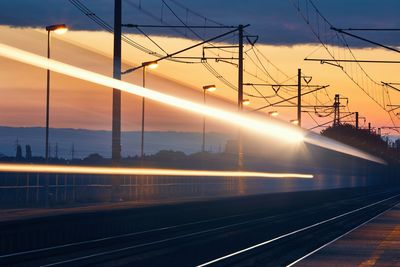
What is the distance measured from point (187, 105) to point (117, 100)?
3.55 meters

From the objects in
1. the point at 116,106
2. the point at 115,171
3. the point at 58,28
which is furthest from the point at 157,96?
the point at 58,28

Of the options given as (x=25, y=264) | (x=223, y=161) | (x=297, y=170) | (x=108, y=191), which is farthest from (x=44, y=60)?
(x=297, y=170)

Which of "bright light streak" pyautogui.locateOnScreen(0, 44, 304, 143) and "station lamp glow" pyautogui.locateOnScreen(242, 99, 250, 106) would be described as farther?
"station lamp glow" pyautogui.locateOnScreen(242, 99, 250, 106)

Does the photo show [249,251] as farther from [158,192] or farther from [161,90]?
[158,192]

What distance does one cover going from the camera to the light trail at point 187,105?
22.0 meters

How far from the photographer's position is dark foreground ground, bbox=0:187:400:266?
72.2ft

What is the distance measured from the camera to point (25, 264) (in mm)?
20359

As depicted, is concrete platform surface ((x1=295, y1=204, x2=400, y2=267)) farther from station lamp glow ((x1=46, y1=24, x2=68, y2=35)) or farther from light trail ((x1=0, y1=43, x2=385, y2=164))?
station lamp glow ((x1=46, y1=24, x2=68, y2=35))

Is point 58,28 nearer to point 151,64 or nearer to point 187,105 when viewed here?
point 187,105

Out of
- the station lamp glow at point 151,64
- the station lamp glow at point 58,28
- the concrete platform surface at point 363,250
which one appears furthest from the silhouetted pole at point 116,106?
the concrete platform surface at point 363,250

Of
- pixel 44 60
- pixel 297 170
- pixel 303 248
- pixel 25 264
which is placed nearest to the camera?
pixel 25 264

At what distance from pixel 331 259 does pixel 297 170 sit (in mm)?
44232

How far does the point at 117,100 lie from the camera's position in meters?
36.5

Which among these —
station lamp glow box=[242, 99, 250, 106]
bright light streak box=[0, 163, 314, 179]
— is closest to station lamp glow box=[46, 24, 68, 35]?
bright light streak box=[0, 163, 314, 179]
